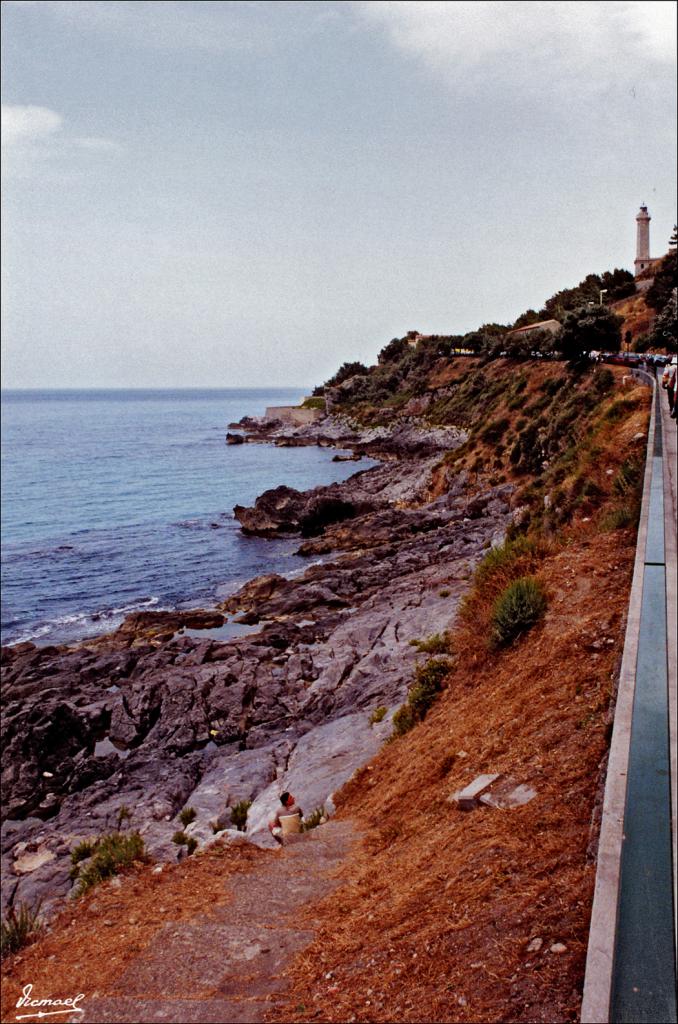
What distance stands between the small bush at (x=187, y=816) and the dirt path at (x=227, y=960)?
4.74 meters

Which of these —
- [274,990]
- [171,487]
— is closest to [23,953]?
[274,990]

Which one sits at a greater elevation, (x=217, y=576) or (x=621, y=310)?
(x=621, y=310)

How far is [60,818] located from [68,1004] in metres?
9.25

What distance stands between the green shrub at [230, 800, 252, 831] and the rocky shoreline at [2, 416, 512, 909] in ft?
0.58

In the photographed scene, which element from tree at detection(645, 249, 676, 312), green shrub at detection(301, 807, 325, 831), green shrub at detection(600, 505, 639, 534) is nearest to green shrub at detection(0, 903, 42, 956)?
green shrub at detection(301, 807, 325, 831)

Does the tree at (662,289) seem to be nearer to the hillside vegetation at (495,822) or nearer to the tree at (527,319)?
the tree at (527,319)

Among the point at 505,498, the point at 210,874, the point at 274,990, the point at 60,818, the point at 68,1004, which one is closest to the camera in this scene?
the point at 274,990

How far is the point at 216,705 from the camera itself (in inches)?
689

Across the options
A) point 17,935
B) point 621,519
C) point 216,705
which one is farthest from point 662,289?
point 17,935

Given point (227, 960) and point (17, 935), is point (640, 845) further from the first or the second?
point (17, 935)

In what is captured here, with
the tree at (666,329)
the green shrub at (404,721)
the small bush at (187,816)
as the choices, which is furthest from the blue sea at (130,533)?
the tree at (666,329)

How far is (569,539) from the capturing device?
47.5 feet

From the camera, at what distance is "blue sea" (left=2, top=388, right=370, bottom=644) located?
32469 millimetres

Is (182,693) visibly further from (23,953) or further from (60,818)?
(23,953)
